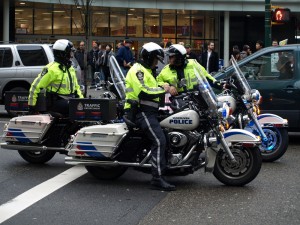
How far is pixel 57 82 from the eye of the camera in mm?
9375

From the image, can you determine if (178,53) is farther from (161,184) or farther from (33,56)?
(33,56)

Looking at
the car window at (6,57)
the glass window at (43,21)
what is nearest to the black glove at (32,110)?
the car window at (6,57)

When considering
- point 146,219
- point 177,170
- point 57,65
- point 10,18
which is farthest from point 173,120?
point 10,18

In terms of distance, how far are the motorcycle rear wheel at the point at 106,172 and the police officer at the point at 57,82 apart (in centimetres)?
117

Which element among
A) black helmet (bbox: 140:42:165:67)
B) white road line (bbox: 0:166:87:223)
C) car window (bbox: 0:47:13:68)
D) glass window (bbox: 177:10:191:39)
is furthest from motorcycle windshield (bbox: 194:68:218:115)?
glass window (bbox: 177:10:191:39)

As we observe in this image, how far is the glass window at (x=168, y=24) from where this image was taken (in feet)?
123

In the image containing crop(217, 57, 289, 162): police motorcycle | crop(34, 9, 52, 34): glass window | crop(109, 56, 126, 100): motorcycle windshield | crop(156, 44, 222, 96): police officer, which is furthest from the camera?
crop(34, 9, 52, 34): glass window

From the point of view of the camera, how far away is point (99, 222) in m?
6.48

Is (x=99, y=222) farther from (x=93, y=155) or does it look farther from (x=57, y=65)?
(x=57, y=65)

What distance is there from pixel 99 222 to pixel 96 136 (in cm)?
184

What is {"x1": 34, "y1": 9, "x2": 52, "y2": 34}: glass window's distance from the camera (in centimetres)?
3597

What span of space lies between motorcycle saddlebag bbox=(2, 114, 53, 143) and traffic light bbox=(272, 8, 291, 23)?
32.2 feet

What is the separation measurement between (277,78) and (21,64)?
739 cm

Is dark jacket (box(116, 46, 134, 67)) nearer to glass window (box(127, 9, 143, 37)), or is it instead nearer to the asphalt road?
the asphalt road
